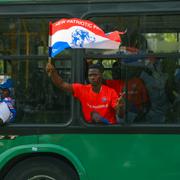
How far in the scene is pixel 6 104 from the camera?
506cm

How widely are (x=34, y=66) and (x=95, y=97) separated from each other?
2.37ft

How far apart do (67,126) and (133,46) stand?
1.08 meters

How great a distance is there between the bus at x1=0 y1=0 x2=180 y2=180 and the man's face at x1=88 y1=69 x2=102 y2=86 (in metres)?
0.06

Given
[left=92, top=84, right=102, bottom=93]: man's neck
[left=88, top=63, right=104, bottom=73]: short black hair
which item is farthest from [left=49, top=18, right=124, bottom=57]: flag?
[left=92, top=84, right=102, bottom=93]: man's neck

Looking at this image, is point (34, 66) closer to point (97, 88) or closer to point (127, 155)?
point (97, 88)

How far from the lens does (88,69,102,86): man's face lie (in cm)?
496

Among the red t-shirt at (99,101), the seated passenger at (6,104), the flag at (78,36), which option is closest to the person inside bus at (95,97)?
the red t-shirt at (99,101)

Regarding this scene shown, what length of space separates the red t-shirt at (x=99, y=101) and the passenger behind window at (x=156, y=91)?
0.37 meters

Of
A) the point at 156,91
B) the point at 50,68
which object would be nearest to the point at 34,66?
the point at 50,68

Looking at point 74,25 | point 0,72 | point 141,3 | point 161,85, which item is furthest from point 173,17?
point 0,72

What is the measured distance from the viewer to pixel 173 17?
193 inches

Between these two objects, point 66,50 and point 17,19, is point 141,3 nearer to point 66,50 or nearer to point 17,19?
point 66,50

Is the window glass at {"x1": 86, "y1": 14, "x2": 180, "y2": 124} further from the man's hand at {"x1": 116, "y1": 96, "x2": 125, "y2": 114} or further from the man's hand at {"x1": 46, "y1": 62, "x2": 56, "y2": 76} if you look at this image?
the man's hand at {"x1": 46, "y1": 62, "x2": 56, "y2": 76}

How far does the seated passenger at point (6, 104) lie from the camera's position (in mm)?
5055
